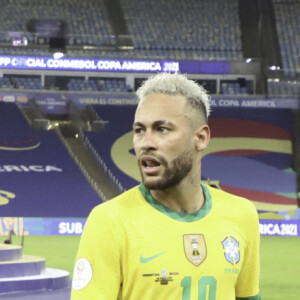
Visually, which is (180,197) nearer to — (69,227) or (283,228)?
(69,227)

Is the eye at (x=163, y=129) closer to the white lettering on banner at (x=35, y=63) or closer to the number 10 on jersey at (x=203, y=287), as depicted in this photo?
the number 10 on jersey at (x=203, y=287)

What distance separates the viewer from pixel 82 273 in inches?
101

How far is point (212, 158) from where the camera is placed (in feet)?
112

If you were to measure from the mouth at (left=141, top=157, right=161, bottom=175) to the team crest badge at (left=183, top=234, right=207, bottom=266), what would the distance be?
25cm

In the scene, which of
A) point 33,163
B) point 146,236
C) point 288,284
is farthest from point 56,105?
point 146,236

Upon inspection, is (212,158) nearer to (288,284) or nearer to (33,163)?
(33,163)

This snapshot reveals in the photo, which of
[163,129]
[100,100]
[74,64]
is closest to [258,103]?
[100,100]

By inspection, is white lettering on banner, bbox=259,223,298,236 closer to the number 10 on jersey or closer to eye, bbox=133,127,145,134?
the number 10 on jersey

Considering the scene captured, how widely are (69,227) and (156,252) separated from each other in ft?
85.3

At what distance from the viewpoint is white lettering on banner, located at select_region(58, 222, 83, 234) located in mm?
28375

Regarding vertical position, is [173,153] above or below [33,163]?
below

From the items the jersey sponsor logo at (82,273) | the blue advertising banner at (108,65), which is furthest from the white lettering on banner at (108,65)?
the jersey sponsor logo at (82,273)

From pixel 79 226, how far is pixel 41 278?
15.6m

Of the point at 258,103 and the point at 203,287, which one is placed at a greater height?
the point at 258,103
